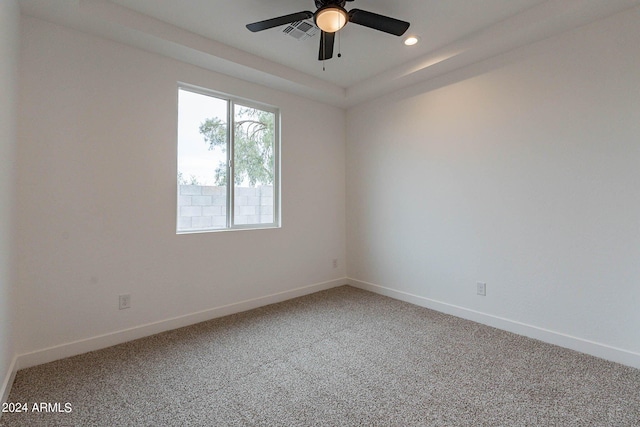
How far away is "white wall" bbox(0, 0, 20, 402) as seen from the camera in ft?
5.46

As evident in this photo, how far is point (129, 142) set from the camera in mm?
2541

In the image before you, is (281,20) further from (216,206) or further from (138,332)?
(138,332)

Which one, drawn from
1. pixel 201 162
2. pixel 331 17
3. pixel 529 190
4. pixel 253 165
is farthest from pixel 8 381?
pixel 529 190

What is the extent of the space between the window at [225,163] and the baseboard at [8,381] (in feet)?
4.71

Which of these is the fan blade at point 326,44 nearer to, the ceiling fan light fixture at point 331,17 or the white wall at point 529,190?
the ceiling fan light fixture at point 331,17

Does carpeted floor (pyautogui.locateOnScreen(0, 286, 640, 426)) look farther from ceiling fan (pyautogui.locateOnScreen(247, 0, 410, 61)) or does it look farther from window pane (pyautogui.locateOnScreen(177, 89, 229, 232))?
ceiling fan (pyautogui.locateOnScreen(247, 0, 410, 61))

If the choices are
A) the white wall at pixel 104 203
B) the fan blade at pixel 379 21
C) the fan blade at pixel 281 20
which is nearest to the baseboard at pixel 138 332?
the white wall at pixel 104 203

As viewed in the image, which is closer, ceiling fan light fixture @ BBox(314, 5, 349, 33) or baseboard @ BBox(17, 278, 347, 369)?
ceiling fan light fixture @ BBox(314, 5, 349, 33)

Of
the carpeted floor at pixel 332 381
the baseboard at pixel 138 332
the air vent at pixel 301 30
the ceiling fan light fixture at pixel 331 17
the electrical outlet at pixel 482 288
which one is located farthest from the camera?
the electrical outlet at pixel 482 288

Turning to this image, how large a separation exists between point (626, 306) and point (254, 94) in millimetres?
3755

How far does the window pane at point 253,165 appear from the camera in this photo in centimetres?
334

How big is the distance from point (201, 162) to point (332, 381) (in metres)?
2.35

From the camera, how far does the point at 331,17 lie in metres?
1.94

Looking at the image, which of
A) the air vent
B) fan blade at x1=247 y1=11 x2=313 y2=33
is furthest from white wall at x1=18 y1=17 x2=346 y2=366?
fan blade at x1=247 y1=11 x2=313 y2=33
